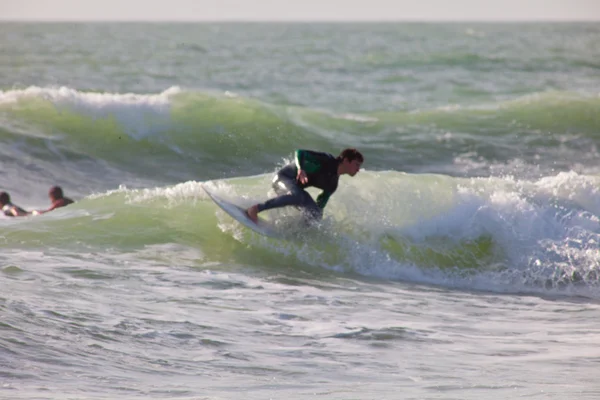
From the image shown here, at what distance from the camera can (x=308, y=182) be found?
10.2 m

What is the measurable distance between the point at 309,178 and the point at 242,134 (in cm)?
1100

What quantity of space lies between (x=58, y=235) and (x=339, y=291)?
3328 mm

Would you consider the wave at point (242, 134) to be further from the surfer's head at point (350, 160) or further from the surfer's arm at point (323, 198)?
the surfer's head at point (350, 160)

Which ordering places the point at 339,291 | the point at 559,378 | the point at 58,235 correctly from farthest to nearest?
1. the point at 58,235
2. the point at 339,291
3. the point at 559,378

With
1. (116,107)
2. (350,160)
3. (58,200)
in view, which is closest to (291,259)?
(350,160)

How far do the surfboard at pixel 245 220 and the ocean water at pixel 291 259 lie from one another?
0.80 ft

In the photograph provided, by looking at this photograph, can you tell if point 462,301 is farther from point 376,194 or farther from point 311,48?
point 311,48

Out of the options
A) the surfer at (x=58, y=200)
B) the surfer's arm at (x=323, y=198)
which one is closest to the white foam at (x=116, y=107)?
the surfer at (x=58, y=200)

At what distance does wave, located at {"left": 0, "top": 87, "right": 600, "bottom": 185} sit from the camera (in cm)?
1898

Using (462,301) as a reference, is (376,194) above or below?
above

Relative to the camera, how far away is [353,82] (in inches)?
1355

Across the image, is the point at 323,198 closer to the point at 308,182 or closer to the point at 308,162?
the point at 308,182

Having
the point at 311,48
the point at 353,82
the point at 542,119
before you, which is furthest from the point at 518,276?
the point at 311,48

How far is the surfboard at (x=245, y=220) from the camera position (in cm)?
1077
